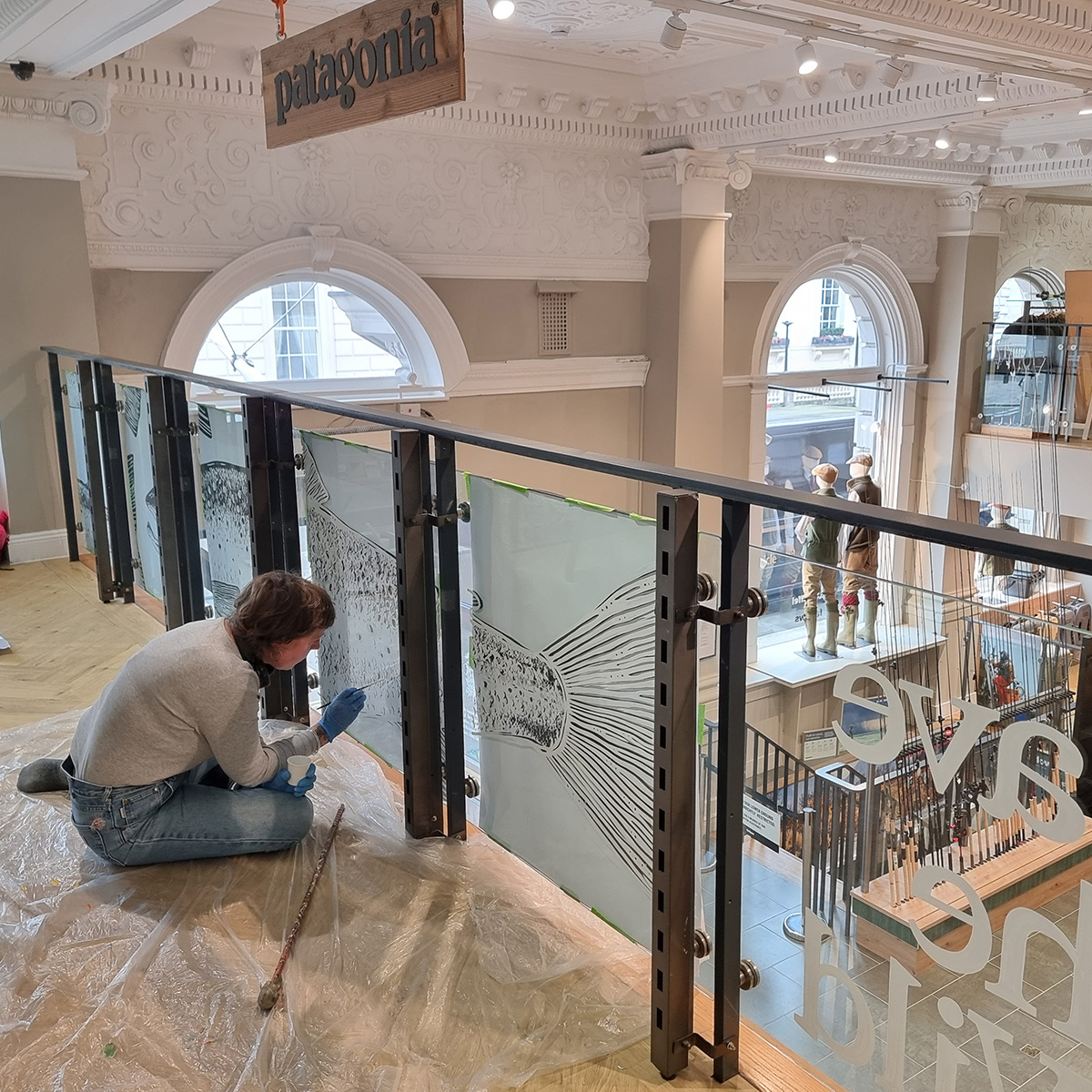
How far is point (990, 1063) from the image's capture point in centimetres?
127

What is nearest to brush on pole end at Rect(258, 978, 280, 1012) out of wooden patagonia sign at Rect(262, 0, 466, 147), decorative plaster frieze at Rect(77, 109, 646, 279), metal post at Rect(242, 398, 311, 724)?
metal post at Rect(242, 398, 311, 724)

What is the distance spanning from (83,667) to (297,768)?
5.26 ft

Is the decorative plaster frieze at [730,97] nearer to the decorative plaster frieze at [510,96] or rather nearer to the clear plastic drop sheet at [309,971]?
the decorative plaster frieze at [510,96]

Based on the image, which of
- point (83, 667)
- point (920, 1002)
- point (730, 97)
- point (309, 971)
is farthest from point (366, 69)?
point (730, 97)

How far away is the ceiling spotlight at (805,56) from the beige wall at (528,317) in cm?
247

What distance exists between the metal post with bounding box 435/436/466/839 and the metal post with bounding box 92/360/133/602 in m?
2.35

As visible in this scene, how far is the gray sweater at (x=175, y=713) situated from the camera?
2.06 metres

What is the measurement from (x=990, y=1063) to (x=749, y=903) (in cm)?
54

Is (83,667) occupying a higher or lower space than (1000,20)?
lower

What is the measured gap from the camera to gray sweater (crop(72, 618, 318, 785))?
6.77 ft

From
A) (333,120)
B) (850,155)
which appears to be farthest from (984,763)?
(850,155)

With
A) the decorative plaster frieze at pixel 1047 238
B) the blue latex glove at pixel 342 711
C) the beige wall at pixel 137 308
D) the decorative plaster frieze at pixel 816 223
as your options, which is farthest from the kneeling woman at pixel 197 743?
the decorative plaster frieze at pixel 1047 238

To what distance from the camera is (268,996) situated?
1803 millimetres

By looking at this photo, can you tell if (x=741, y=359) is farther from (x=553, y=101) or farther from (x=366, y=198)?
(x=366, y=198)
